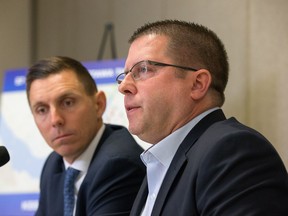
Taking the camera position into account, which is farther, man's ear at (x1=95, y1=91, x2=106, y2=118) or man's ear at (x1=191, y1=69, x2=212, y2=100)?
man's ear at (x1=95, y1=91, x2=106, y2=118)

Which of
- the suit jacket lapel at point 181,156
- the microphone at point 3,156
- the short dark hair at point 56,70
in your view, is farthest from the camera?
the short dark hair at point 56,70

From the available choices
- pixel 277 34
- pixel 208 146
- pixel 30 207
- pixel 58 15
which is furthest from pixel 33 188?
pixel 208 146

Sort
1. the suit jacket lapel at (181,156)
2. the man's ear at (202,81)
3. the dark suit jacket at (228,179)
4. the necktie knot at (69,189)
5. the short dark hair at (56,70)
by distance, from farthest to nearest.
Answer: the short dark hair at (56,70)
the necktie knot at (69,189)
the man's ear at (202,81)
the suit jacket lapel at (181,156)
the dark suit jacket at (228,179)

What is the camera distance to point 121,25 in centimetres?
313

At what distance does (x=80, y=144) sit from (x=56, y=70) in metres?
0.36

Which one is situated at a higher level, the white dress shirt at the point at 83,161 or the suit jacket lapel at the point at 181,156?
the suit jacket lapel at the point at 181,156

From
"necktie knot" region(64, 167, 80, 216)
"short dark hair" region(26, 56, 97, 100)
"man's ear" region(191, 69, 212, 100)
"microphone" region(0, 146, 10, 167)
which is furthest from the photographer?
"short dark hair" region(26, 56, 97, 100)

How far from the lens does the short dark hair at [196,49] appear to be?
123 centimetres

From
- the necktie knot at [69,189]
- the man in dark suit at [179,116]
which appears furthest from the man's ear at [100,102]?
the man in dark suit at [179,116]

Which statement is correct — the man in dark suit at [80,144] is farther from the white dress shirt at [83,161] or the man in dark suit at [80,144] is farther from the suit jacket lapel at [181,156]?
the suit jacket lapel at [181,156]

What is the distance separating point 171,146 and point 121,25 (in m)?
2.04

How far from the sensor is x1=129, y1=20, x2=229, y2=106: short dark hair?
4.03ft

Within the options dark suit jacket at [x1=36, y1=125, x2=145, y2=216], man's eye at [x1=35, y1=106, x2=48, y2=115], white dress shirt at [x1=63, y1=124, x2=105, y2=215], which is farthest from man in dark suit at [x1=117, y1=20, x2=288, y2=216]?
man's eye at [x1=35, y1=106, x2=48, y2=115]

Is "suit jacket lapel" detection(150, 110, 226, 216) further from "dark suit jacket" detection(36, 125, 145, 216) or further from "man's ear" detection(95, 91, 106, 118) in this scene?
"man's ear" detection(95, 91, 106, 118)
